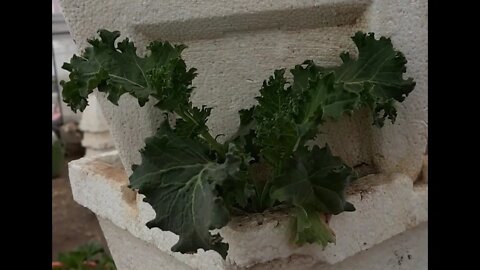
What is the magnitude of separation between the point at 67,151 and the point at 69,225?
1166 millimetres

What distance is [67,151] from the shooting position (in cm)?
402

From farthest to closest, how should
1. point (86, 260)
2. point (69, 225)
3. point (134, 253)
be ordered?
1. point (69, 225)
2. point (86, 260)
3. point (134, 253)

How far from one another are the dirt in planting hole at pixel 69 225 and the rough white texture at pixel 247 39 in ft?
6.21

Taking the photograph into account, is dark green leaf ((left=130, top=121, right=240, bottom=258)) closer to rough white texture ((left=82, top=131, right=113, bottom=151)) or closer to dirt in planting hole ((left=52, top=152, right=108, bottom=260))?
dirt in planting hole ((left=52, top=152, right=108, bottom=260))

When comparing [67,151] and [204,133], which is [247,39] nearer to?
[204,133]

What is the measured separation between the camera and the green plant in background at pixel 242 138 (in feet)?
1.97

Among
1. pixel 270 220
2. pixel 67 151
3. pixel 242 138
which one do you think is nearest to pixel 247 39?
pixel 242 138

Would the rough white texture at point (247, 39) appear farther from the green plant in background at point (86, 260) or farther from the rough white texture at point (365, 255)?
the green plant in background at point (86, 260)

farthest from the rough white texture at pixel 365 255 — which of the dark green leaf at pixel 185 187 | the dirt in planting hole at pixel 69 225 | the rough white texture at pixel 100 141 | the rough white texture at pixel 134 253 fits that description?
the rough white texture at pixel 100 141

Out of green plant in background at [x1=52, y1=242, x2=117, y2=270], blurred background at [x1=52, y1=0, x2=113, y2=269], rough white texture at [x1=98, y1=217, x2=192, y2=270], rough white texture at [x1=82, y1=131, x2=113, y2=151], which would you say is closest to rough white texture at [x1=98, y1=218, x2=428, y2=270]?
rough white texture at [x1=98, y1=217, x2=192, y2=270]

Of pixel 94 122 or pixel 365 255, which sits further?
pixel 94 122

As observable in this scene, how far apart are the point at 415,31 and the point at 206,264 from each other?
40cm

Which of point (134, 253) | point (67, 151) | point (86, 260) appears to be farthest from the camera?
point (67, 151)

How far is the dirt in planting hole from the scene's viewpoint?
9.01ft
